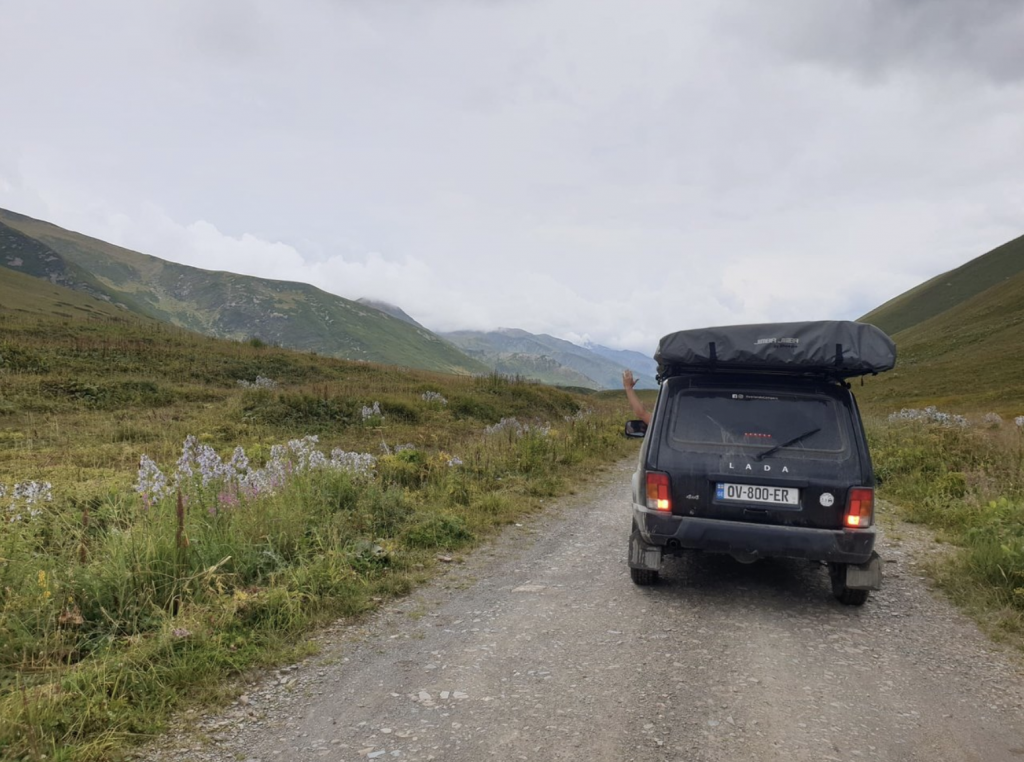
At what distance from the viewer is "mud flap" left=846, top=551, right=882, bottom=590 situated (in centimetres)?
518

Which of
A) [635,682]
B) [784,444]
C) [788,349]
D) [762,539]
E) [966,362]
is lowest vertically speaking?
[635,682]

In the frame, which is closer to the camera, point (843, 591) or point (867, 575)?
point (867, 575)

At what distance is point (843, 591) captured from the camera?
212 inches

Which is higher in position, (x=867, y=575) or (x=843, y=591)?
(x=867, y=575)

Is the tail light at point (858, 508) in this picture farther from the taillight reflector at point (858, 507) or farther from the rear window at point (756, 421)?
the rear window at point (756, 421)

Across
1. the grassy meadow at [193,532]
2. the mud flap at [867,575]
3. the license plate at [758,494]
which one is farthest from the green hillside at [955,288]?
the license plate at [758,494]

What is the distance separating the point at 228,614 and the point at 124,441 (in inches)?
368

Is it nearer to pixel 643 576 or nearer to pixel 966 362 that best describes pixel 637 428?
pixel 643 576

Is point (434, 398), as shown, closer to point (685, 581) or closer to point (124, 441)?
point (124, 441)

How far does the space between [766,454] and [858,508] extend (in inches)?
32.9

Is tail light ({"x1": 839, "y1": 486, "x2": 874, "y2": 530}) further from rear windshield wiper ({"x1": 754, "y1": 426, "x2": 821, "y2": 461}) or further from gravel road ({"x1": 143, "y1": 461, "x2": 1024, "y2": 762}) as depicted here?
gravel road ({"x1": 143, "y1": 461, "x2": 1024, "y2": 762})

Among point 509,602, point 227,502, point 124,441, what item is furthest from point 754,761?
point 124,441

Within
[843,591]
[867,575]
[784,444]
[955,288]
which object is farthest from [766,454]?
[955,288]

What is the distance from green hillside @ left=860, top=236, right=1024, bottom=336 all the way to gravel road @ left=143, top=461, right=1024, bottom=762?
137 m
